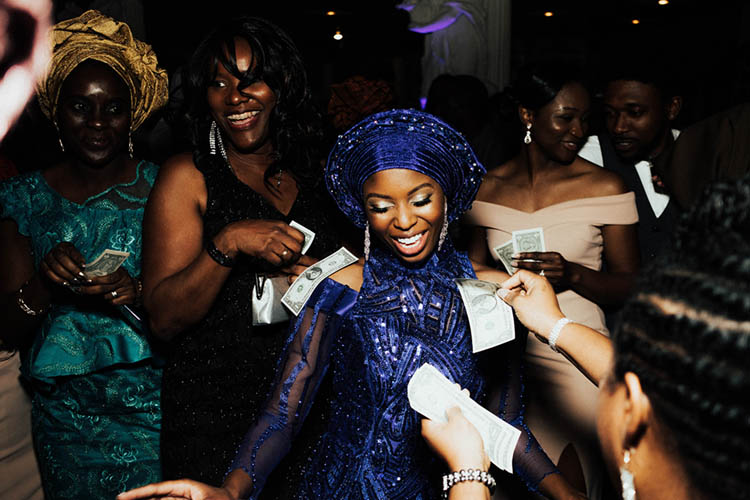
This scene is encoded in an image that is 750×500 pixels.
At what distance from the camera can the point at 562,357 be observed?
3084 mm

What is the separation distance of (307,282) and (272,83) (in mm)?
861

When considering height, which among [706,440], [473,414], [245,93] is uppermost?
[245,93]

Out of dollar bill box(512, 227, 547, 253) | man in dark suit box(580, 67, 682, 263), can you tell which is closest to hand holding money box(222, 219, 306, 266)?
dollar bill box(512, 227, 547, 253)

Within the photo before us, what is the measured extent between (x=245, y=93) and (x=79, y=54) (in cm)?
78

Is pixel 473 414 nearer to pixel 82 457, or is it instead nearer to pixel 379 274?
pixel 379 274

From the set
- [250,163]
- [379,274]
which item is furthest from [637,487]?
[250,163]

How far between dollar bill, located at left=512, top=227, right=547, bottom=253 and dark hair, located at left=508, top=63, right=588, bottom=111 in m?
0.68

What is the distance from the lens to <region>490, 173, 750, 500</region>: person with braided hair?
0.88m

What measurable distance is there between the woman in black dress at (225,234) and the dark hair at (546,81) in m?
1.31

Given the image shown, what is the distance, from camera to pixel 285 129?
2.63 m

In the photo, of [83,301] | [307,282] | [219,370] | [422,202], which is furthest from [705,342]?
[83,301]

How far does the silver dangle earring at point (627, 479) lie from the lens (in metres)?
1.11

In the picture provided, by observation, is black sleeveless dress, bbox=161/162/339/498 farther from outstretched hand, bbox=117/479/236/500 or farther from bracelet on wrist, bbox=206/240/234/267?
outstretched hand, bbox=117/479/236/500

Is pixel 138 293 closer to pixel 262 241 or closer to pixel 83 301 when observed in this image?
pixel 83 301
